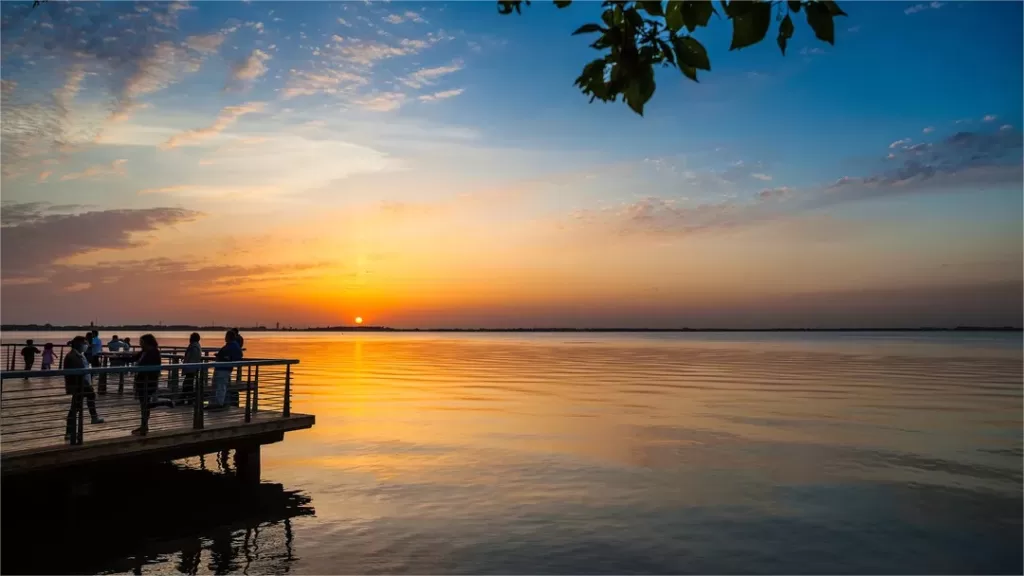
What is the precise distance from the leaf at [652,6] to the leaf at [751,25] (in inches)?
17.3

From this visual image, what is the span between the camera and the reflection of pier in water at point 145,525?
444 inches

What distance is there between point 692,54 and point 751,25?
326 mm

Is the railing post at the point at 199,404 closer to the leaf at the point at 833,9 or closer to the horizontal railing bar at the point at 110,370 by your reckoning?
the horizontal railing bar at the point at 110,370

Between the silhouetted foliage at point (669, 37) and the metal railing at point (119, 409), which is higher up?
the silhouetted foliage at point (669, 37)

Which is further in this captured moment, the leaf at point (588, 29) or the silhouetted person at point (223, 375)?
the silhouetted person at point (223, 375)

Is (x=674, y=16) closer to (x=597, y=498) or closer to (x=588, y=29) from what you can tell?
(x=588, y=29)

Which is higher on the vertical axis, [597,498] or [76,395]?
[76,395]

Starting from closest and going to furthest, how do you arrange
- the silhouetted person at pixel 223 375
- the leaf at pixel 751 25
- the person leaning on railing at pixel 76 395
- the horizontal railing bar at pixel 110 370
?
1. the leaf at pixel 751 25
2. the horizontal railing bar at pixel 110 370
3. the person leaning on railing at pixel 76 395
4. the silhouetted person at pixel 223 375

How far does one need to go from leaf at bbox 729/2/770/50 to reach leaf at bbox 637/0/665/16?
0.44 metres

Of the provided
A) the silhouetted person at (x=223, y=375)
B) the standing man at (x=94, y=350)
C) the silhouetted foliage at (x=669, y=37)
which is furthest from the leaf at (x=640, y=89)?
the standing man at (x=94, y=350)

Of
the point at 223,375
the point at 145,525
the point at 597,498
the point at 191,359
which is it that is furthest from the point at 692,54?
the point at 191,359

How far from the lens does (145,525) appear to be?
1328cm

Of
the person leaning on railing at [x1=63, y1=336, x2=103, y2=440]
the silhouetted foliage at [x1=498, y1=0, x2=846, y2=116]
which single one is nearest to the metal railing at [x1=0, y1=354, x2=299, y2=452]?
the person leaning on railing at [x1=63, y1=336, x2=103, y2=440]

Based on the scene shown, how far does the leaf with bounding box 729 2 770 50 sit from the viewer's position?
2.80 meters
